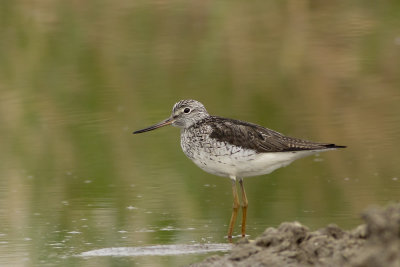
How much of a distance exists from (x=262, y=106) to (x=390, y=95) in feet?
6.18

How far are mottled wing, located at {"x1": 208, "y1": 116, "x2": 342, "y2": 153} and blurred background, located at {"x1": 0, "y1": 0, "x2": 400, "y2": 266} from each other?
1.91 ft

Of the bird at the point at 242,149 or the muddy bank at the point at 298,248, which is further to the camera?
the bird at the point at 242,149

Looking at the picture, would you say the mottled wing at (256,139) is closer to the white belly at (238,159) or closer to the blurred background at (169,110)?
the white belly at (238,159)

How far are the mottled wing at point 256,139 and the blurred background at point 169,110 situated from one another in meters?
0.58

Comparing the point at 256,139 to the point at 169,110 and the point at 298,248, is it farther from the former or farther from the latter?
the point at 169,110

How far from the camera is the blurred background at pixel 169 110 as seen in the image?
28.8ft

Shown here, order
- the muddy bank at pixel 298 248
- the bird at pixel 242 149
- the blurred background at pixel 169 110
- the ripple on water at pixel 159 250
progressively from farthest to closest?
the blurred background at pixel 169 110
the bird at pixel 242 149
the ripple on water at pixel 159 250
the muddy bank at pixel 298 248

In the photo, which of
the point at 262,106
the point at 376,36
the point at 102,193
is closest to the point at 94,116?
the point at 262,106

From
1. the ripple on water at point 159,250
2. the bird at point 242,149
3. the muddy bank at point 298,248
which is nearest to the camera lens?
the muddy bank at point 298,248

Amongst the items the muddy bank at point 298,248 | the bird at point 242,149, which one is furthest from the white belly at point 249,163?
the muddy bank at point 298,248

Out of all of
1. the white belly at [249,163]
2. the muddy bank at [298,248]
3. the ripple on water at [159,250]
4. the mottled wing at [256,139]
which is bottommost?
the ripple on water at [159,250]

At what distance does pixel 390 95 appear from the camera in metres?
13.8

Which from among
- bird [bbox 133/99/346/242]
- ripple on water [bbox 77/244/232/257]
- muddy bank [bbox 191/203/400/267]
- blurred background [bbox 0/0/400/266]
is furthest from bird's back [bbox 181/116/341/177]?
muddy bank [bbox 191/203/400/267]

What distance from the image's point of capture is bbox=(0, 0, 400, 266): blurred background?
8.77 metres
